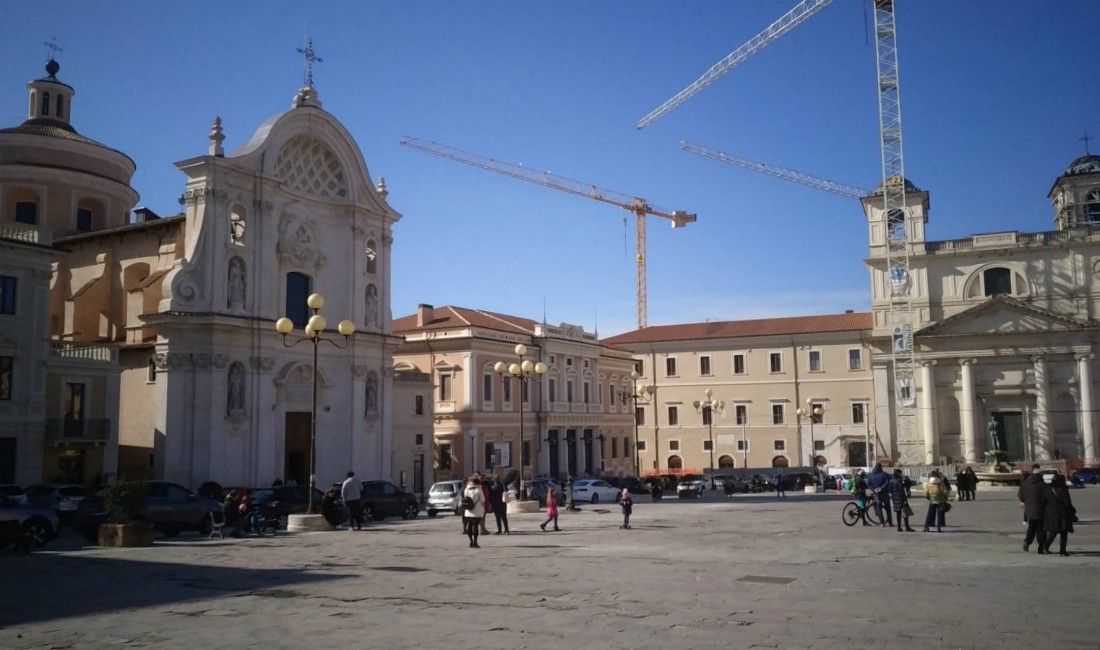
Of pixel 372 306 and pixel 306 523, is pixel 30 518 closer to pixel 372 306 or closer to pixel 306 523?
pixel 306 523

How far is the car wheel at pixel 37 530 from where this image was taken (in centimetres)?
2013

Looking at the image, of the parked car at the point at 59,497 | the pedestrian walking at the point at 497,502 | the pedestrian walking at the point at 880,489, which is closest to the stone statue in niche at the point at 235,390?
the parked car at the point at 59,497

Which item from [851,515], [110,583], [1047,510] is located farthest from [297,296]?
[1047,510]

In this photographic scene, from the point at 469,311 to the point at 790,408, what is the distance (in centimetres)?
3211

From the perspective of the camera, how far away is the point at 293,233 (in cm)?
4059

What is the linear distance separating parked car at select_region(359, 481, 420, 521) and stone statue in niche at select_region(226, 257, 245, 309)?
33.6ft

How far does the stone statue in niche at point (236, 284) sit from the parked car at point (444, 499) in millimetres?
11148

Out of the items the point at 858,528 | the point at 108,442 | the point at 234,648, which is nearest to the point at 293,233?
the point at 108,442

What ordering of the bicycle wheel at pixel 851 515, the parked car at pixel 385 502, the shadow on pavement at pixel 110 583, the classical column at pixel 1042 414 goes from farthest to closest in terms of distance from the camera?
the classical column at pixel 1042 414
the parked car at pixel 385 502
the bicycle wheel at pixel 851 515
the shadow on pavement at pixel 110 583

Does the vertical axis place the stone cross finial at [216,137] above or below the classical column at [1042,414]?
above

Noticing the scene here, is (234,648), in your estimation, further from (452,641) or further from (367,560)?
(367,560)

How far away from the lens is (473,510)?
2027 centimetres

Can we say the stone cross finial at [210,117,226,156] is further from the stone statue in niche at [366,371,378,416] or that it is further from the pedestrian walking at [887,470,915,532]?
the pedestrian walking at [887,470,915,532]

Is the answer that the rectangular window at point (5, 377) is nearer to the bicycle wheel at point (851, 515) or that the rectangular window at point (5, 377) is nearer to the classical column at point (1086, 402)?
the bicycle wheel at point (851, 515)
